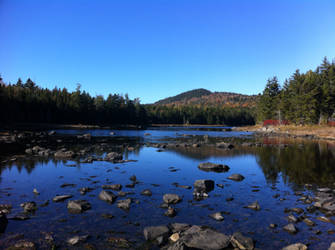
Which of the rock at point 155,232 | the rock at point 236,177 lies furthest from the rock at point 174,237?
the rock at point 236,177

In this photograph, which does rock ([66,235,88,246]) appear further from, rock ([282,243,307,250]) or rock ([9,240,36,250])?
rock ([282,243,307,250])

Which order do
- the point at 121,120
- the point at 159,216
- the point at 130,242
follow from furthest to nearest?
the point at 121,120
the point at 159,216
the point at 130,242

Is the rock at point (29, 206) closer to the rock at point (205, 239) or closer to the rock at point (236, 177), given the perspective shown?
the rock at point (205, 239)

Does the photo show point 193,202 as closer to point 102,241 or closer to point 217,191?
point 217,191

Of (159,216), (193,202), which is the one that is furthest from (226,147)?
(159,216)

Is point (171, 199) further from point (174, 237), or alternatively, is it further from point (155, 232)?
point (174, 237)

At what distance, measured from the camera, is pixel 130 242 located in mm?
7973

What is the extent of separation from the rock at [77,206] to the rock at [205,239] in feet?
17.4

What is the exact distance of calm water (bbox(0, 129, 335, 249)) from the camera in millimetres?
8688

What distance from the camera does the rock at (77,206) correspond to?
10.7 metres

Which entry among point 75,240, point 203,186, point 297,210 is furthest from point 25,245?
point 297,210

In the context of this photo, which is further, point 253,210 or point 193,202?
point 193,202

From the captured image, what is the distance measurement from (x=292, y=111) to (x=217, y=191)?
85.1 m

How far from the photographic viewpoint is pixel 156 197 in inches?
508
